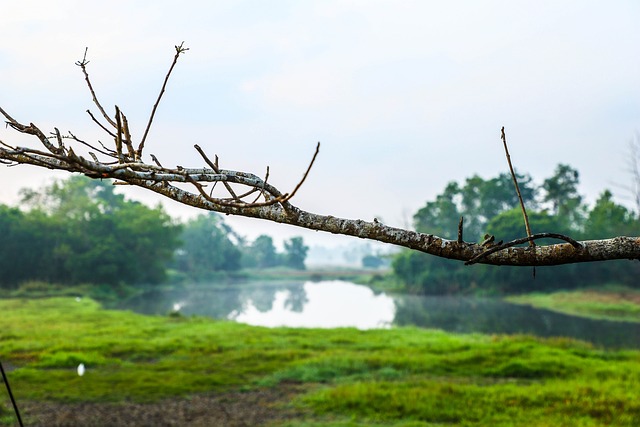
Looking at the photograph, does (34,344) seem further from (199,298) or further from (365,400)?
(199,298)

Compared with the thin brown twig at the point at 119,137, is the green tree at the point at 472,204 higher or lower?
higher

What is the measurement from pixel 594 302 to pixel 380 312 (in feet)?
37.3

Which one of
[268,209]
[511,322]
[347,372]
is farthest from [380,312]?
[268,209]

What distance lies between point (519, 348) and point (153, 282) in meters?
36.2

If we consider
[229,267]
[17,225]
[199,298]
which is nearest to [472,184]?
[199,298]

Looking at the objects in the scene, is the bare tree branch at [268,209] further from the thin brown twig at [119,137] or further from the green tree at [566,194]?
the green tree at [566,194]

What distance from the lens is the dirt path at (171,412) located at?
7.68 meters

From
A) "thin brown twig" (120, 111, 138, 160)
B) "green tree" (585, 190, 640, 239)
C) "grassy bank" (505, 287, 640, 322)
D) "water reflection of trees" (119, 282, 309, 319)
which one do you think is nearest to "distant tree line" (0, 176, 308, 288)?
"water reflection of trees" (119, 282, 309, 319)

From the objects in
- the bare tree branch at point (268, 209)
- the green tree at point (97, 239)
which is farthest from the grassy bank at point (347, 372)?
the green tree at point (97, 239)

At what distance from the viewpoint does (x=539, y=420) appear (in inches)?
287

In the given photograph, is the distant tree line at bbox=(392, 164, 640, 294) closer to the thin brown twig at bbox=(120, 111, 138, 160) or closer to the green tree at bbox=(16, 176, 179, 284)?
the green tree at bbox=(16, 176, 179, 284)

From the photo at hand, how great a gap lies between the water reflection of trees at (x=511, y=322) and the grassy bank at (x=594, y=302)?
139cm

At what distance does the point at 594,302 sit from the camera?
2978 centimetres

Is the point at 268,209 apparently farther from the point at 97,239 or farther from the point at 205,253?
the point at 205,253
